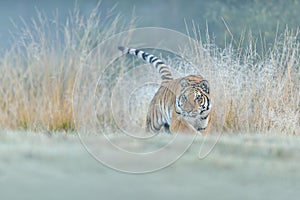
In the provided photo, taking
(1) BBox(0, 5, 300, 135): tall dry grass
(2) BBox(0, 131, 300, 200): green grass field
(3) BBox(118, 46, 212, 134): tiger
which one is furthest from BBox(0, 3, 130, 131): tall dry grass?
(2) BBox(0, 131, 300, 200): green grass field

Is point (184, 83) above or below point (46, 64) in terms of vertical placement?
below

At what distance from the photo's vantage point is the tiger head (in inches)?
178

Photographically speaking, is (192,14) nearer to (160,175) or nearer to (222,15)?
(222,15)

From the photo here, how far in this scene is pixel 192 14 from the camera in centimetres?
676

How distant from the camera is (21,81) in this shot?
5.77 m

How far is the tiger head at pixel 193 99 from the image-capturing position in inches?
178

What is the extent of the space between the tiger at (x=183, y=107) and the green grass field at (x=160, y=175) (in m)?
0.66

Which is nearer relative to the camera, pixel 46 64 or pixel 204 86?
pixel 204 86

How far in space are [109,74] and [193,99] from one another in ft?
5.84

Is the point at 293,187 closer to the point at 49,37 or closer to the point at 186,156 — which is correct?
the point at 186,156

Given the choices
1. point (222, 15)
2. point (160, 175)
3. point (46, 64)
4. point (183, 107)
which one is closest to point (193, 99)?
point (183, 107)

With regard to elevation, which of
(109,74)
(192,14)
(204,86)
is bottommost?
(204,86)

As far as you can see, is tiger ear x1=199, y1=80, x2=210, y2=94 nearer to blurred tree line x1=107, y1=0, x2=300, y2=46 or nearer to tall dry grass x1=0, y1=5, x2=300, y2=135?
tall dry grass x1=0, y1=5, x2=300, y2=135

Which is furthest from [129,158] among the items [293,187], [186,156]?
[293,187]
